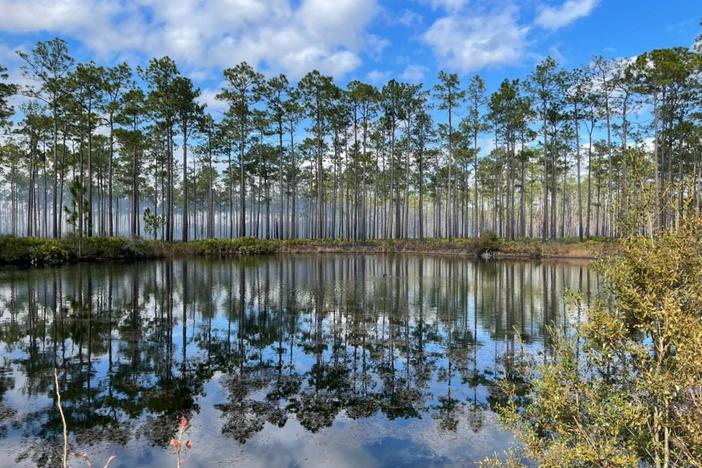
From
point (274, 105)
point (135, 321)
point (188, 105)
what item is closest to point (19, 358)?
point (135, 321)

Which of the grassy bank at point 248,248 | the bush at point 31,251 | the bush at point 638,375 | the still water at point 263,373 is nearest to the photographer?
the bush at point 638,375

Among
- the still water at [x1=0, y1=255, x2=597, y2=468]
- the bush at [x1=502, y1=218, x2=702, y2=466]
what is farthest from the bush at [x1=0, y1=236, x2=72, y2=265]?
the bush at [x1=502, y1=218, x2=702, y2=466]

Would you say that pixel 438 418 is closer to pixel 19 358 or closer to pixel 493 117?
pixel 19 358

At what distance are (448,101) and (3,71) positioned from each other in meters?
35.8

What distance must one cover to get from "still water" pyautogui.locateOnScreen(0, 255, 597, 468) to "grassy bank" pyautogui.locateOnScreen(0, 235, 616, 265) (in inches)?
463

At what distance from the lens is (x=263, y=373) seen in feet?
22.7

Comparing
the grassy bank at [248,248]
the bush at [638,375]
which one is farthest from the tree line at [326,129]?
the bush at [638,375]

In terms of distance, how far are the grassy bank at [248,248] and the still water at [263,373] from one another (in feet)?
38.6

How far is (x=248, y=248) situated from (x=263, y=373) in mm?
32550

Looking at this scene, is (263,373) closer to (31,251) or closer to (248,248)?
(31,251)

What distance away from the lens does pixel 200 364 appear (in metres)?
7.34

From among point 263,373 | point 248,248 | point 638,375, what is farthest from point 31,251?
point 638,375

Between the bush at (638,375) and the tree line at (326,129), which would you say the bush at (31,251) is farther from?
the bush at (638,375)

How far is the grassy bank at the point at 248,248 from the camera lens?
81.8ft
